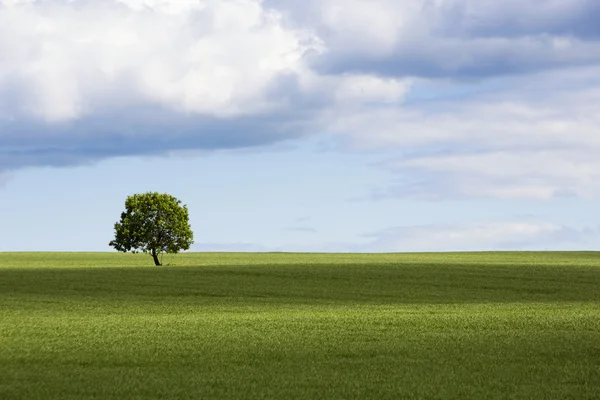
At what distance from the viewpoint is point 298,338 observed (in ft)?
81.5

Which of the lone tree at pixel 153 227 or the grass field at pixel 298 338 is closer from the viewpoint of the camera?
the grass field at pixel 298 338

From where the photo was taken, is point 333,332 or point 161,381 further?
point 333,332

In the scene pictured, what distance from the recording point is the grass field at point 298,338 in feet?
55.6

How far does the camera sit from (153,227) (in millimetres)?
76500

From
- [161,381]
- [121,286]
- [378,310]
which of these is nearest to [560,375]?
[161,381]

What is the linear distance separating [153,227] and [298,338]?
53301 millimetres

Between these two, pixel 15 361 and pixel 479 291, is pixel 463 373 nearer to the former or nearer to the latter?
pixel 15 361

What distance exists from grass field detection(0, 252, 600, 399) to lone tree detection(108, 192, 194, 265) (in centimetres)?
2375

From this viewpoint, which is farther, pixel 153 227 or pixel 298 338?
pixel 153 227

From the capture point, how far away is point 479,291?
48281 mm

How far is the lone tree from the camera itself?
Answer: 76.6 metres

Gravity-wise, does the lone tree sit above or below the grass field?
above

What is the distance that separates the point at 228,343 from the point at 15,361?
18.9 ft

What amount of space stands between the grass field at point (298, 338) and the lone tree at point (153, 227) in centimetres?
2375
